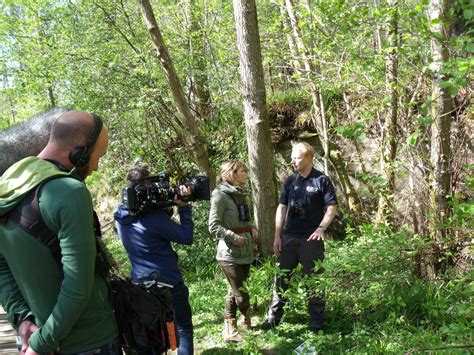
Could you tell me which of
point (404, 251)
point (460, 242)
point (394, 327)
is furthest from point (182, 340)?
point (460, 242)

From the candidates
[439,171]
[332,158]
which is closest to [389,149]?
[332,158]

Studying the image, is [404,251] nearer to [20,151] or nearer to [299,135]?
[20,151]

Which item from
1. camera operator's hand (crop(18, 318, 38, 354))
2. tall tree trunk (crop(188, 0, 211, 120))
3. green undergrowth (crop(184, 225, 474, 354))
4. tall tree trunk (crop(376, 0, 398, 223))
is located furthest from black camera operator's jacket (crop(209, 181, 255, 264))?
tall tree trunk (crop(188, 0, 211, 120))

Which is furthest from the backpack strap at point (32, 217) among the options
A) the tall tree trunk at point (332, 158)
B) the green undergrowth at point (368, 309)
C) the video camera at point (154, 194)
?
the tall tree trunk at point (332, 158)

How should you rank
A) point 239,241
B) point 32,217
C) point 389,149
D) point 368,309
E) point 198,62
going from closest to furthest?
point 32,217
point 239,241
point 368,309
point 389,149
point 198,62

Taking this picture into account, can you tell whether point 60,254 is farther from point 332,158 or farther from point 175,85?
point 332,158

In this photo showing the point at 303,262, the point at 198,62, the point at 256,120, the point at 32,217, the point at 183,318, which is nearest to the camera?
the point at 32,217

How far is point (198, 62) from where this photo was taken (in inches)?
323

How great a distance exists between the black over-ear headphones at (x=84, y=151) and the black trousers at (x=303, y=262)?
2.64 meters

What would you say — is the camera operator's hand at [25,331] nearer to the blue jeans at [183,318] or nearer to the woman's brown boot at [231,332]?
the blue jeans at [183,318]

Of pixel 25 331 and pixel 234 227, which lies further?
pixel 234 227

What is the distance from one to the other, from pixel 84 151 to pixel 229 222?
2.47m

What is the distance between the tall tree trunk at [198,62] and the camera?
7.89 m

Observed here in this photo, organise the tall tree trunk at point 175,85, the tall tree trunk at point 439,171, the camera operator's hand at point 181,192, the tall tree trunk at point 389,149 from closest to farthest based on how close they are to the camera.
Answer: the camera operator's hand at point 181,192 < the tall tree trunk at point 439,171 < the tall tree trunk at point 175,85 < the tall tree trunk at point 389,149
